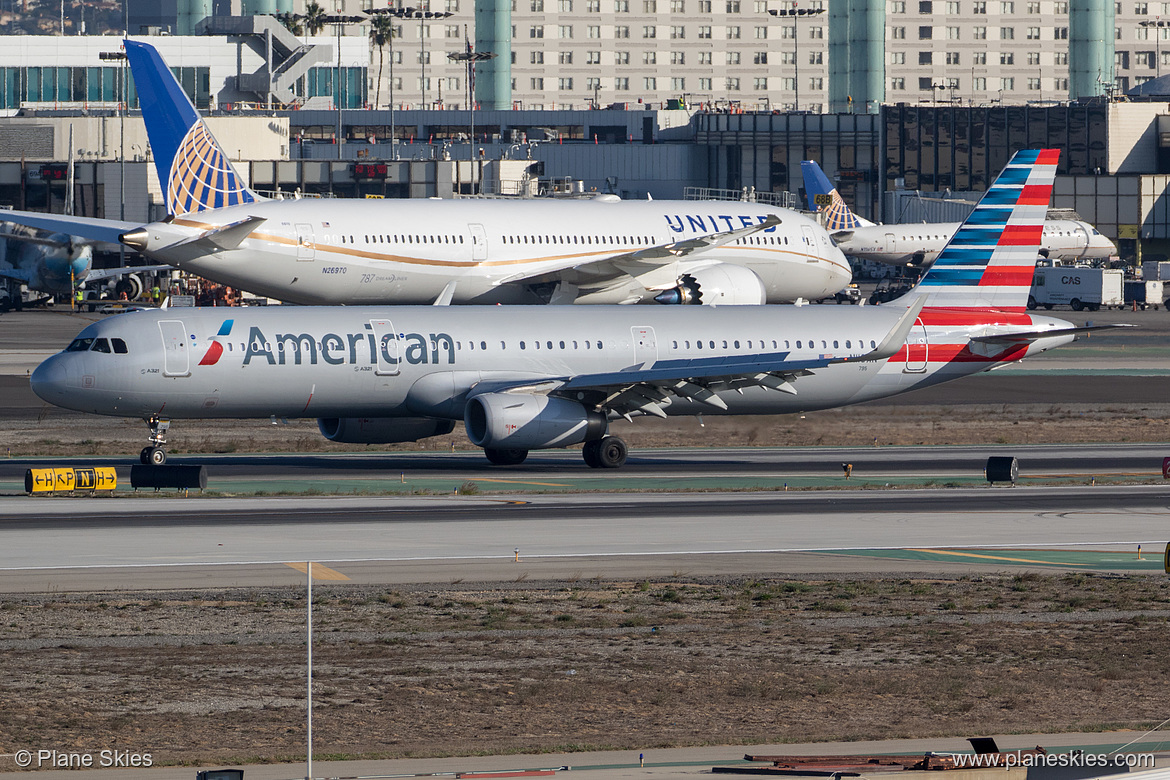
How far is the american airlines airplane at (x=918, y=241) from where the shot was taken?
139250 millimetres

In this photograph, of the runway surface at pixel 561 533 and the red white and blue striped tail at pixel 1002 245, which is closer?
the runway surface at pixel 561 533

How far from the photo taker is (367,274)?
7119cm

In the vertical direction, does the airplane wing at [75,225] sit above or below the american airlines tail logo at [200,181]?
below

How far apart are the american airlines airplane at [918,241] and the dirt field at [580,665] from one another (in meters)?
111

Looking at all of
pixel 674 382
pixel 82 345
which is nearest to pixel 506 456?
pixel 674 382

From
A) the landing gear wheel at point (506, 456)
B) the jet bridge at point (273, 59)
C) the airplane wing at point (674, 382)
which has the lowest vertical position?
the landing gear wheel at point (506, 456)

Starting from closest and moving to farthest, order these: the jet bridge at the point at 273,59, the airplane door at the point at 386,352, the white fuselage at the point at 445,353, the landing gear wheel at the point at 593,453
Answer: the white fuselage at the point at 445,353
the airplane door at the point at 386,352
the landing gear wheel at the point at 593,453
the jet bridge at the point at 273,59

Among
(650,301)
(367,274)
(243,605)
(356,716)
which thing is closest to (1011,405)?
(650,301)

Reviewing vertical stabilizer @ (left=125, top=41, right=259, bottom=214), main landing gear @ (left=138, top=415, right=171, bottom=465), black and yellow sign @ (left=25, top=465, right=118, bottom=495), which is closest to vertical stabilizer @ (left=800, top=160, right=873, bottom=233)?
vertical stabilizer @ (left=125, top=41, right=259, bottom=214)

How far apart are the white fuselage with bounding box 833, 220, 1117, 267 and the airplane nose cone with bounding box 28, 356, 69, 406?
330 ft

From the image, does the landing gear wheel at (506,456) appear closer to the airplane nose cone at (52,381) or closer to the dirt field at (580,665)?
the airplane nose cone at (52,381)

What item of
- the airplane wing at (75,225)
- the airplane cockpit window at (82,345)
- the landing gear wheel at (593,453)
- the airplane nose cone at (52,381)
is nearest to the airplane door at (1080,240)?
the airplane wing at (75,225)

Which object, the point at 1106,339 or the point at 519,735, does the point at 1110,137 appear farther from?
the point at 519,735

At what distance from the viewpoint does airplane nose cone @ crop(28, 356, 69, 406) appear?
4438 centimetres
